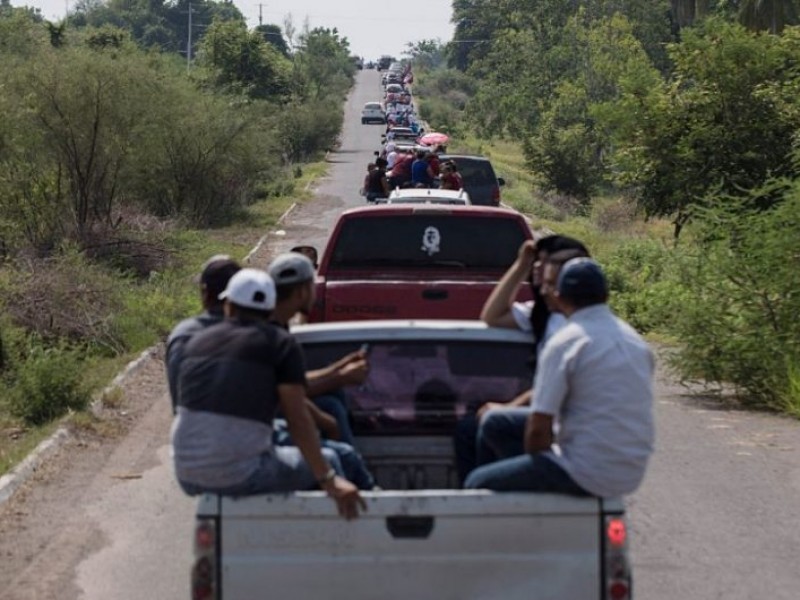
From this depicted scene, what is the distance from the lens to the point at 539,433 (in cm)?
571

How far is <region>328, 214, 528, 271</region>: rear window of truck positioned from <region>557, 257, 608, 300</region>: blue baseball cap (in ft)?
20.4

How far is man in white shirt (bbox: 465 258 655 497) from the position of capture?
562 centimetres

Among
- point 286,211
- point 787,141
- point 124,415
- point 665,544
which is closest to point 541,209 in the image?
point 286,211

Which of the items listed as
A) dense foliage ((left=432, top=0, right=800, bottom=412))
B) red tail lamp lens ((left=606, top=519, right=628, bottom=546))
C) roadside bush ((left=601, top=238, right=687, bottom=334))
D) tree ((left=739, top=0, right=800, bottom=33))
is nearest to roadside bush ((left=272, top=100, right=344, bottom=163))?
dense foliage ((left=432, top=0, right=800, bottom=412))

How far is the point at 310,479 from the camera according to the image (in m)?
5.68

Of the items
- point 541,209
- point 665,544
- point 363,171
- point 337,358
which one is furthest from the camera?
point 363,171

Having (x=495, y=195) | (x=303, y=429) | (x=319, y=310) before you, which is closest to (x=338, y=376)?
(x=303, y=429)

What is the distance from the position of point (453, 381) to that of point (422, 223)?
5.08m

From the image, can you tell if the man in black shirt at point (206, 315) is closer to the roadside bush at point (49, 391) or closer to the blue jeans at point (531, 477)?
the blue jeans at point (531, 477)

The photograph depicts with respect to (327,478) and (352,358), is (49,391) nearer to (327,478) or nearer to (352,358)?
(352,358)

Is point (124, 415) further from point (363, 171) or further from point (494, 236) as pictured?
point (363, 171)

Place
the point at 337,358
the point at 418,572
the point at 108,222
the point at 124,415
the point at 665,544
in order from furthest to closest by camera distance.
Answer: the point at 108,222 → the point at 124,415 → the point at 665,544 → the point at 337,358 → the point at 418,572

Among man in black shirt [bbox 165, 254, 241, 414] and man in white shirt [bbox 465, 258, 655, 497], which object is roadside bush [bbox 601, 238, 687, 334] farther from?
man in white shirt [bbox 465, 258, 655, 497]

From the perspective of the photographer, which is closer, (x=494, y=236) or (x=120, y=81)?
(x=494, y=236)
